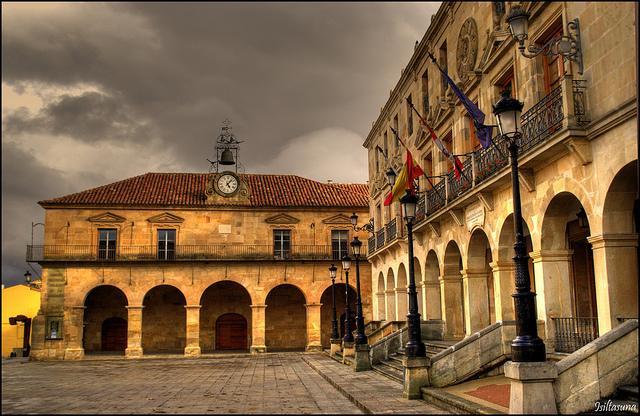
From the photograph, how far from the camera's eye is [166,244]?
3781cm

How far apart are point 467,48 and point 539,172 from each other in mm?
6199

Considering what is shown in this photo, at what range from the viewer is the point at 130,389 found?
56.1 feet

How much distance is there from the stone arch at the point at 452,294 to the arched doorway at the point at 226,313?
2075 cm

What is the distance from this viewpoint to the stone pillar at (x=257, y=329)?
3612 cm

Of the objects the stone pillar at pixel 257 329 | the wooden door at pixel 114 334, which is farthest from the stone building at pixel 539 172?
the wooden door at pixel 114 334

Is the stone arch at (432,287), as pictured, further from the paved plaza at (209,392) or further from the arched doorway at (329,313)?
the arched doorway at (329,313)

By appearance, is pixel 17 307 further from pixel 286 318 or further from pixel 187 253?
pixel 286 318

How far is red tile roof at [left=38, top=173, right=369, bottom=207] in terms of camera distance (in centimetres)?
3791

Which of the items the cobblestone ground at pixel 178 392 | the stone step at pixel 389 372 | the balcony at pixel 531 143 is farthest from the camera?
the stone step at pixel 389 372

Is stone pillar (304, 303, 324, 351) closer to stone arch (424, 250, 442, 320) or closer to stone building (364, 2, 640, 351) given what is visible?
stone building (364, 2, 640, 351)

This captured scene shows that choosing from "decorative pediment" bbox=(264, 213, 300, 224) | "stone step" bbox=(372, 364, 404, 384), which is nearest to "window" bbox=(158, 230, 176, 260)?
"decorative pediment" bbox=(264, 213, 300, 224)

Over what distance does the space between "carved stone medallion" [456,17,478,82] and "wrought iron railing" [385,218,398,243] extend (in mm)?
9303

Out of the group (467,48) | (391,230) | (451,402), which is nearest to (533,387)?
(451,402)

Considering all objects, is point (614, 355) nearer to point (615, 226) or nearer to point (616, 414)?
point (616, 414)
